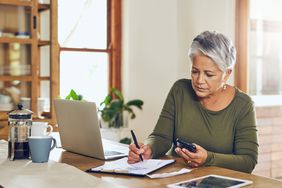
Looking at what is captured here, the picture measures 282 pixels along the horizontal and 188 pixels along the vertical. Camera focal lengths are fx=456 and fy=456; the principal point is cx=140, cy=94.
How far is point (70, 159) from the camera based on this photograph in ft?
Answer: 6.13

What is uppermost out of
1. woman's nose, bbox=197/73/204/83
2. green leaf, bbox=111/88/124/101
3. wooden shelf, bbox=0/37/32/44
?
wooden shelf, bbox=0/37/32/44

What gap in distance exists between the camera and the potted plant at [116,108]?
147 inches

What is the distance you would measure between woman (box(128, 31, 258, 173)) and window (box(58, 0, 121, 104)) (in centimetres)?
170

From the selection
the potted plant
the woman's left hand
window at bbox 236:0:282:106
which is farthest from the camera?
window at bbox 236:0:282:106

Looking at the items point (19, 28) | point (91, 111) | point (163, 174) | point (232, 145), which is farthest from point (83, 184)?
point (19, 28)

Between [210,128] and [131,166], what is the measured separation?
60 cm

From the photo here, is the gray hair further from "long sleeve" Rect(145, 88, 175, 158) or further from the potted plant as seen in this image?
the potted plant

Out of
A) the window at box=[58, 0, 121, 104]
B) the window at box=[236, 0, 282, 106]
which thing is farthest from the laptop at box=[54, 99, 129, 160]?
the window at box=[236, 0, 282, 106]

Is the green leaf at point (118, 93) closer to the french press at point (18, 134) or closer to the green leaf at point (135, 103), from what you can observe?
the green leaf at point (135, 103)

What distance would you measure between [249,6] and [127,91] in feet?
4.15

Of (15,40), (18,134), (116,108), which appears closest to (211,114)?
(18,134)

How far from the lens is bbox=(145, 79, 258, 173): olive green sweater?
1.98 m

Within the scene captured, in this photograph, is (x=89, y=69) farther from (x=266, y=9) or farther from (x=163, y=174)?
(x=163, y=174)

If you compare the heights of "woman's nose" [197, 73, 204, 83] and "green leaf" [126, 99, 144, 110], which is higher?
"woman's nose" [197, 73, 204, 83]
